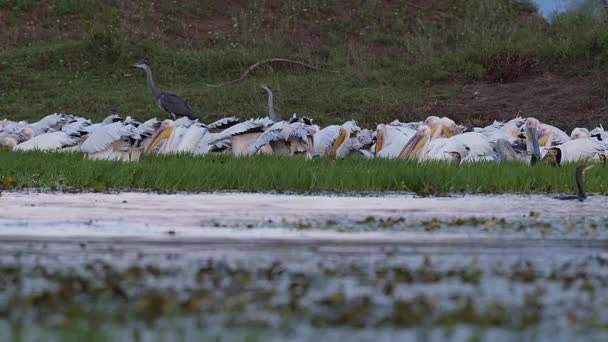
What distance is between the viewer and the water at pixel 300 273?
370cm

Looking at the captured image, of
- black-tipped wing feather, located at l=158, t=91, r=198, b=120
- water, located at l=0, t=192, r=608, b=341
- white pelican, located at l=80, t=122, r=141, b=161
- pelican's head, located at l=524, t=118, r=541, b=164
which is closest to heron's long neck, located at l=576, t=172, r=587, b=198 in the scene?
water, located at l=0, t=192, r=608, b=341

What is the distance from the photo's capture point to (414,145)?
1434 centimetres

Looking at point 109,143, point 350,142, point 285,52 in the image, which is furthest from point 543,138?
point 285,52

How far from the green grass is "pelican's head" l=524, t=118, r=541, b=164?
204 centimetres

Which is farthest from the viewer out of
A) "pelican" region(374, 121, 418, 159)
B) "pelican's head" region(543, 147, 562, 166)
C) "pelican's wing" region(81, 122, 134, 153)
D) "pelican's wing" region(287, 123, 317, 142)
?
"pelican" region(374, 121, 418, 159)

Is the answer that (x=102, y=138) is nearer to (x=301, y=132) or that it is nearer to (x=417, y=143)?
(x=301, y=132)

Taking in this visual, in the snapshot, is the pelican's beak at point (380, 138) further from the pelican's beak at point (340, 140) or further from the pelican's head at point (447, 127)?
the pelican's head at point (447, 127)

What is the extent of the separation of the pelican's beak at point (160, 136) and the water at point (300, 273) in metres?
7.39

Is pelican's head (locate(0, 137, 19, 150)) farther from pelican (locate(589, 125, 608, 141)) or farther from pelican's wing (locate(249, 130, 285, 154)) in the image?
pelican (locate(589, 125, 608, 141))

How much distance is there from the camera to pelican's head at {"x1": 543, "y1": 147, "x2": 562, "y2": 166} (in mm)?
12984

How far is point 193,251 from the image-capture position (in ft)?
17.9

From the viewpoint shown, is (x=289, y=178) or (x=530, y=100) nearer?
(x=289, y=178)

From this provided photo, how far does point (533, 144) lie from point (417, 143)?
141 cm

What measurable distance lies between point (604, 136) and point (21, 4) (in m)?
17.2
